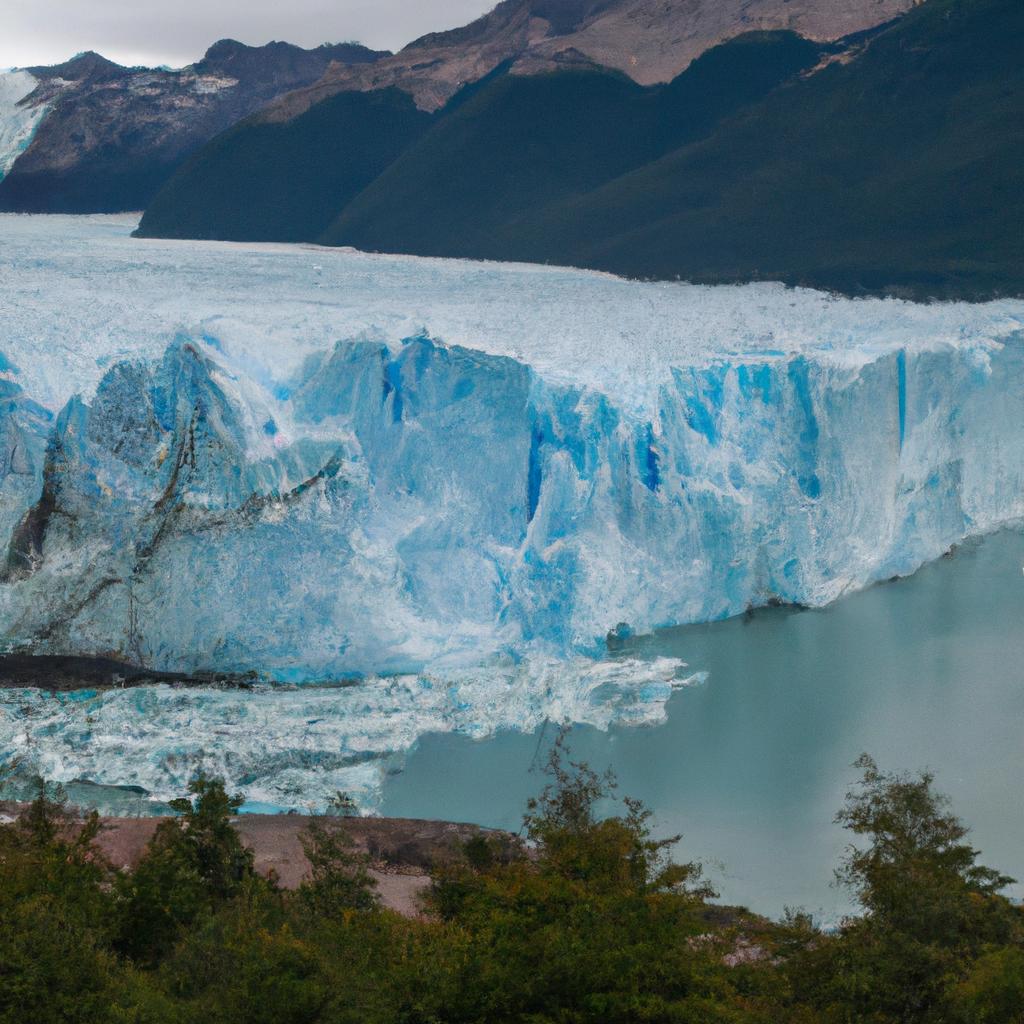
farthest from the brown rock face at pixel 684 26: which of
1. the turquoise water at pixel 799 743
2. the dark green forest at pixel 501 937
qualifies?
the dark green forest at pixel 501 937

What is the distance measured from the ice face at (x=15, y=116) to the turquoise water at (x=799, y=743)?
13.0 m

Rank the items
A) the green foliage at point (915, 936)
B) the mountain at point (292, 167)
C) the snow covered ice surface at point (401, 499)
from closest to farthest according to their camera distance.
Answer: the green foliage at point (915, 936) → the snow covered ice surface at point (401, 499) → the mountain at point (292, 167)

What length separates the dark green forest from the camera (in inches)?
212

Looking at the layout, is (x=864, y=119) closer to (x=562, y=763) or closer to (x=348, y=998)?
(x=562, y=763)

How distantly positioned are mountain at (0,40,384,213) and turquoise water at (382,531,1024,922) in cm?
1173

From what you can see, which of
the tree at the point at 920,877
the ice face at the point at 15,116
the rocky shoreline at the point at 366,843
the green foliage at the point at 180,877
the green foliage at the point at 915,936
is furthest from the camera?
the ice face at the point at 15,116

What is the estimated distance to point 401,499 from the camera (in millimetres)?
11062

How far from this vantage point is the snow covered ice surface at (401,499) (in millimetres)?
10055

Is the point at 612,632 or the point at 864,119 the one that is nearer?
the point at 612,632

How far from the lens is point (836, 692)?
1052 cm

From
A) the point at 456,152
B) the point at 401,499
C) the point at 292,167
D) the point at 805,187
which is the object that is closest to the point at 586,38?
the point at 456,152

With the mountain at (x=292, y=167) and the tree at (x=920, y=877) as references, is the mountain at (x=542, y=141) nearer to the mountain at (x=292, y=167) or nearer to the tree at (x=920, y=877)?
the mountain at (x=292, y=167)

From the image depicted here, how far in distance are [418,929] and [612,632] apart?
4927 mm

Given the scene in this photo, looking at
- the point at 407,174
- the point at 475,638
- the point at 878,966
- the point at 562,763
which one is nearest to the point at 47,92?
the point at 407,174
